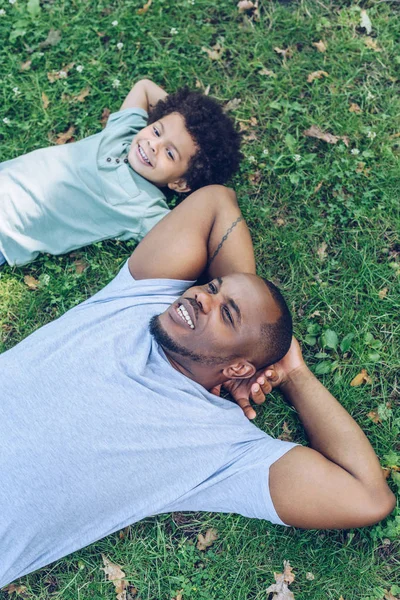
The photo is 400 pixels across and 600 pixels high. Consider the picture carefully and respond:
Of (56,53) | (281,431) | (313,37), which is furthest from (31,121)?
(281,431)

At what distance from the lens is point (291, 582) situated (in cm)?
418

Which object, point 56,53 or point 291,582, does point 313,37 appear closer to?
point 56,53

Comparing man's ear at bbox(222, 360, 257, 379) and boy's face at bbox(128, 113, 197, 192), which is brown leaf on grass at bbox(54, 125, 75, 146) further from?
A: man's ear at bbox(222, 360, 257, 379)

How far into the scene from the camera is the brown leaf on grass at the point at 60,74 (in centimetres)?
552

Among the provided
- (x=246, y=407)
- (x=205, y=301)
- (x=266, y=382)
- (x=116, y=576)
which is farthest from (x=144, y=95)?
(x=116, y=576)

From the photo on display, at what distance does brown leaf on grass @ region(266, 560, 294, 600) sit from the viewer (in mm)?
4148

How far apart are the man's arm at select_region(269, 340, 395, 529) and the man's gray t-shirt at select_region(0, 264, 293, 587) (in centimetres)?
11

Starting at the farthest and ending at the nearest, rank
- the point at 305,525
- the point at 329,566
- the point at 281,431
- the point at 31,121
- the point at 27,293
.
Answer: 1. the point at 31,121
2. the point at 27,293
3. the point at 281,431
4. the point at 329,566
5. the point at 305,525

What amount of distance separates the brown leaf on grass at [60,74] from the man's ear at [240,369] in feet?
11.9

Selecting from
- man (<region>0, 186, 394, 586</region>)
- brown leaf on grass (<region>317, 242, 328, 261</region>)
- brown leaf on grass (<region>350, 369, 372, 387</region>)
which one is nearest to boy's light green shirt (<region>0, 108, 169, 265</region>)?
man (<region>0, 186, 394, 586</region>)

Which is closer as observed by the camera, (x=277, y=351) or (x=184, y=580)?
(x=277, y=351)

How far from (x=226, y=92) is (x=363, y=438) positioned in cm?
359

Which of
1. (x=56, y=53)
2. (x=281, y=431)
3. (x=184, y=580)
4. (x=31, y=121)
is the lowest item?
(x=184, y=580)

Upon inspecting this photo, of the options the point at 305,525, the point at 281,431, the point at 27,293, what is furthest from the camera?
the point at 27,293
